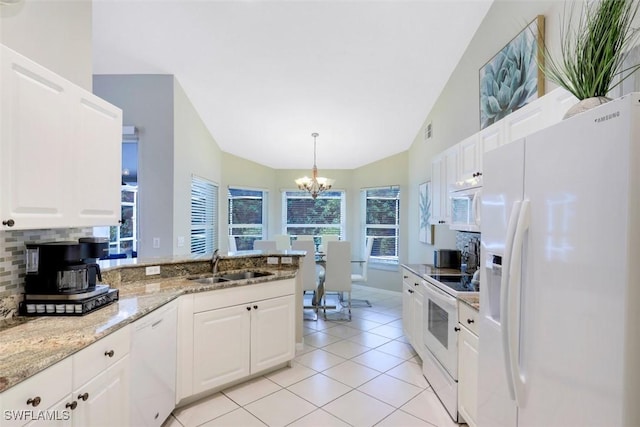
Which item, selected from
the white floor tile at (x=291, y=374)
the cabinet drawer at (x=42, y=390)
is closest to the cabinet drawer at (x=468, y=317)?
the white floor tile at (x=291, y=374)

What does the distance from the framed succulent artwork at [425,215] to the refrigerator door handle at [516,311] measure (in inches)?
137

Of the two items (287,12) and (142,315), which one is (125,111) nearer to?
(287,12)

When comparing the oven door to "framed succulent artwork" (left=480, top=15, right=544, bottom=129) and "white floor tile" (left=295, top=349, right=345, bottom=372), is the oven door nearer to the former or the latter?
"white floor tile" (left=295, top=349, right=345, bottom=372)

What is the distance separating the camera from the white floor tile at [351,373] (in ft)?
9.43

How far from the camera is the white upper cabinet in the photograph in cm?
135

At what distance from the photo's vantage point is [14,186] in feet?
4.50

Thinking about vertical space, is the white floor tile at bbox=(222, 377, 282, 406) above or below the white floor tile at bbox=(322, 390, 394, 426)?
above

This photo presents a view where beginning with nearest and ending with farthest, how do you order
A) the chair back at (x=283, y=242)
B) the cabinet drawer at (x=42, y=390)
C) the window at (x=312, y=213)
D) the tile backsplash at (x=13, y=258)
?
the cabinet drawer at (x=42, y=390) → the tile backsplash at (x=13, y=258) → the chair back at (x=283, y=242) → the window at (x=312, y=213)

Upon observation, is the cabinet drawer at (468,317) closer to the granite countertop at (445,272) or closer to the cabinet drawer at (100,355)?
the granite countertop at (445,272)

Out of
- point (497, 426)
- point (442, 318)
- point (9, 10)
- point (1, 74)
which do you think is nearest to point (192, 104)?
point (9, 10)

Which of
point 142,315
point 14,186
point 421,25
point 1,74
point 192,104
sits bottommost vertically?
point 142,315

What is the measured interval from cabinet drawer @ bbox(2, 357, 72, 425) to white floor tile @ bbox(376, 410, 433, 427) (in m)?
1.88

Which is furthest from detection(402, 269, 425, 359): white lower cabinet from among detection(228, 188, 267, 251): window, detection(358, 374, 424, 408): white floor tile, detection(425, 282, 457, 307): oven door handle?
detection(228, 188, 267, 251): window

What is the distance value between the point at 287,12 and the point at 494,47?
1.91 metres
